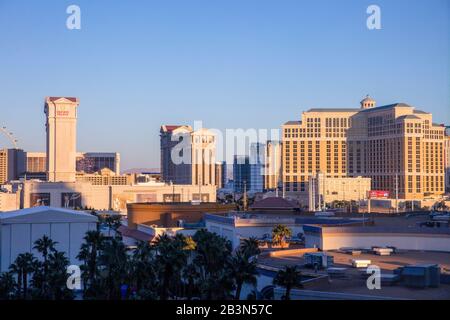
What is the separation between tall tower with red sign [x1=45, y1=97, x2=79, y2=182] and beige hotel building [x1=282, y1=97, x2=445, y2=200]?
35.7 meters

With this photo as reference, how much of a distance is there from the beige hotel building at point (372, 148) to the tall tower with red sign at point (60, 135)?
35.7m

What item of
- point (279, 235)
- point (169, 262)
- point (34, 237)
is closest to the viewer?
point (169, 262)

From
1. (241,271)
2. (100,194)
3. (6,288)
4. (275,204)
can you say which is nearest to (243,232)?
(275,204)

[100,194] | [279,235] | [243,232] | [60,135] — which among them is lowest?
[100,194]

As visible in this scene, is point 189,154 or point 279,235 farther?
point 189,154

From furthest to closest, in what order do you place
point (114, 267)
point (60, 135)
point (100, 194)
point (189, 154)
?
point (189, 154) < point (60, 135) < point (100, 194) < point (114, 267)

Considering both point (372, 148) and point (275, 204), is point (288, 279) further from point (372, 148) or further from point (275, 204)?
point (372, 148)

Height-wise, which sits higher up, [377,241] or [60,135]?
[60,135]

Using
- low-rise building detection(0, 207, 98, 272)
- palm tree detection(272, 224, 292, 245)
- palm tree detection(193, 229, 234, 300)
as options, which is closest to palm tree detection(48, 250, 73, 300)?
palm tree detection(193, 229, 234, 300)

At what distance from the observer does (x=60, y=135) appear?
109375mm

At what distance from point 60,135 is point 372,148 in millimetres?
47923

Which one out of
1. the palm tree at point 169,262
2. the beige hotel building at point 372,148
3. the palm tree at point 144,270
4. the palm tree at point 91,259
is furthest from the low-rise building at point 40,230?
the beige hotel building at point 372,148

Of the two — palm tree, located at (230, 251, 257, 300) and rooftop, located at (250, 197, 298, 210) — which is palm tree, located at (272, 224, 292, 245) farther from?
rooftop, located at (250, 197, 298, 210)

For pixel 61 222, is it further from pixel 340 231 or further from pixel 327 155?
pixel 327 155
